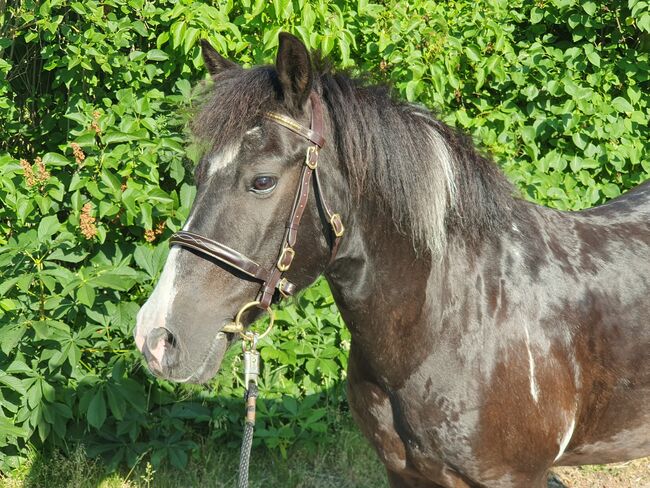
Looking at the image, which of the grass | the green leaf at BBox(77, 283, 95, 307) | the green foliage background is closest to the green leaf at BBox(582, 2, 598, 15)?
the green foliage background

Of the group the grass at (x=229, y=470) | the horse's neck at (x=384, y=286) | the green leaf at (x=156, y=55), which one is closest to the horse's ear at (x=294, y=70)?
the horse's neck at (x=384, y=286)

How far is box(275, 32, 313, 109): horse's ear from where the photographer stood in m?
2.12

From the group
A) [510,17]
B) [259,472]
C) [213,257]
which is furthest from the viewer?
[510,17]

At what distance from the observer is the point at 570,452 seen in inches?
110

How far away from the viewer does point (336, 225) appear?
2275mm

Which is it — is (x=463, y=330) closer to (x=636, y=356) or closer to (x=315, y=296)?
(x=636, y=356)

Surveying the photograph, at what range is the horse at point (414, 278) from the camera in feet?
7.04

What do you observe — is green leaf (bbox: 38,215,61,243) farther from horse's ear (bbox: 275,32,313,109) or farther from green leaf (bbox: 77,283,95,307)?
horse's ear (bbox: 275,32,313,109)

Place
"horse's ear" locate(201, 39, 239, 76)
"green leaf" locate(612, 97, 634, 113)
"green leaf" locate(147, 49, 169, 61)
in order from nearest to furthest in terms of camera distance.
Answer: "horse's ear" locate(201, 39, 239, 76), "green leaf" locate(147, 49, 169, 61), "green leaf" locate(612, 97, 634, 113)

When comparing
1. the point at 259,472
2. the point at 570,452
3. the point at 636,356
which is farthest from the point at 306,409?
the point at 636,356

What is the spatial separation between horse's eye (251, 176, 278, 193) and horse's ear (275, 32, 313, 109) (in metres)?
0.24

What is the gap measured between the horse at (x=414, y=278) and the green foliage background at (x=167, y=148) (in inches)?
58.1

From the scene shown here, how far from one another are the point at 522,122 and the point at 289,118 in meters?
2.95

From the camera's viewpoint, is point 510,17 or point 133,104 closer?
point 133,104
